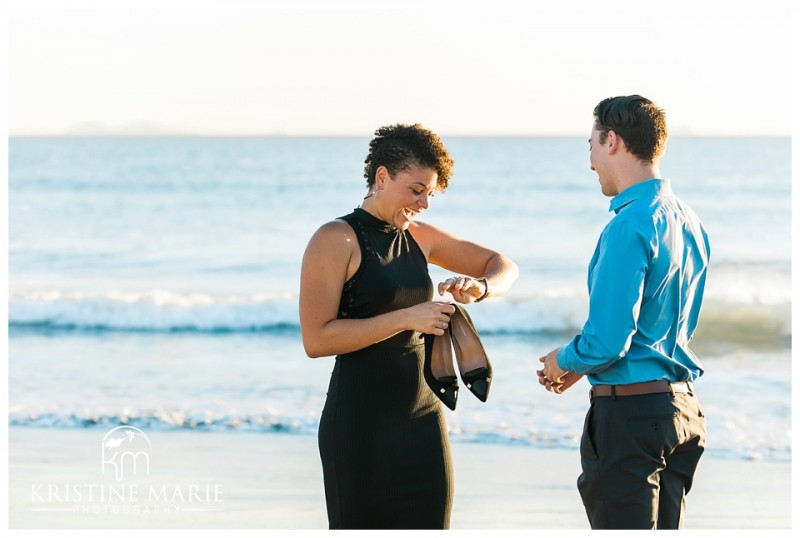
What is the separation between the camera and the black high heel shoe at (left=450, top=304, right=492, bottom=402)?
3.41 meters

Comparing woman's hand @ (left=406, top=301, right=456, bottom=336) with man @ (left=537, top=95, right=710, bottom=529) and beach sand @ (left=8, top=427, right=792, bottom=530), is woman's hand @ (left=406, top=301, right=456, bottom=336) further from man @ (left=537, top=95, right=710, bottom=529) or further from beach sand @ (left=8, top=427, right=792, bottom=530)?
beach sand @ (left=8, top=427, right=792, bottom=530)

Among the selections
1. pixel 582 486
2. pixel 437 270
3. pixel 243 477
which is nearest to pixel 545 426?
pixel 243 477

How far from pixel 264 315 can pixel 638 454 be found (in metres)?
10.00

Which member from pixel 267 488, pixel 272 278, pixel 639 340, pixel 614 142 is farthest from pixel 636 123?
pixel 272 278

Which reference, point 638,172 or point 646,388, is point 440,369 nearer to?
point 646,388

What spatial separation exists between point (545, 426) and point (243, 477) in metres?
2.36

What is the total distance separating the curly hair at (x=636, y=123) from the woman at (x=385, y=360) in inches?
23.0

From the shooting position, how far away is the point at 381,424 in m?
3.38

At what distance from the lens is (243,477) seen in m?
6.17

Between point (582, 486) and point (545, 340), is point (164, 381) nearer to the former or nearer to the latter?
point (545, 340)

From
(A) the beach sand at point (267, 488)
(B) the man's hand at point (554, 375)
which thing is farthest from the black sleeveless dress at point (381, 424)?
(A) the beach sand at point (267, 488)

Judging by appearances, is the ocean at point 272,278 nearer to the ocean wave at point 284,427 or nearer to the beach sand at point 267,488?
the ocean wave at point 284,427

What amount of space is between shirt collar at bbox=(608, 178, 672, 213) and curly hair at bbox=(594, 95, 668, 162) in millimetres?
80

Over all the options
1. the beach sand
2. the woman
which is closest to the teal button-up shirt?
the woman
